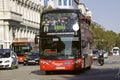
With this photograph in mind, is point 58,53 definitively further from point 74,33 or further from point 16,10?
point 16,10

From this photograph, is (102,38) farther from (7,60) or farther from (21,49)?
(7,60)

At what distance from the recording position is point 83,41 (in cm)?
2927

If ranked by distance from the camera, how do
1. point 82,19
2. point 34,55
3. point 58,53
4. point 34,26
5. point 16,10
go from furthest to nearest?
point 34,26 < point 16,10 < point 34,55 < point 82,19 < point 58,53

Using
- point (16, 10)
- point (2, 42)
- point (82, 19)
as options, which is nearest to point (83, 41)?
point (82, 19)

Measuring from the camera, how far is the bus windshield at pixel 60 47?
27750 millimetres

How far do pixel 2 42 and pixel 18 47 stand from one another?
17.5 m

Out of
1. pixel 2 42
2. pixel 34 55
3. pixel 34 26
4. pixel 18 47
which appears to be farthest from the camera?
pixel 34 26

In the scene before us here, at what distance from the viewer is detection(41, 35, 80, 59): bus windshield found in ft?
91.0

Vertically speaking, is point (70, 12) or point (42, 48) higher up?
point (70, 12)

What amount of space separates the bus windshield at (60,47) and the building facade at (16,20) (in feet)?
162

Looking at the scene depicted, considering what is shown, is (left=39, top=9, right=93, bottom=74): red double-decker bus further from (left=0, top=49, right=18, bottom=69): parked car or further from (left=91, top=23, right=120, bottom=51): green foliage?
(left=91, top=23, right=120, bottom=51): green foliage

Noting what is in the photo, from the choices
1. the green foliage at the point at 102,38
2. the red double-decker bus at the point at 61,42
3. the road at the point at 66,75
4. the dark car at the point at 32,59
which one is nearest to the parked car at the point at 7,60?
the road at the point at 66,75

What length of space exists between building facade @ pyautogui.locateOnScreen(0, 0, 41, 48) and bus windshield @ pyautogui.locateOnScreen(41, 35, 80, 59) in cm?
4937

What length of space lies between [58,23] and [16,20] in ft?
176
